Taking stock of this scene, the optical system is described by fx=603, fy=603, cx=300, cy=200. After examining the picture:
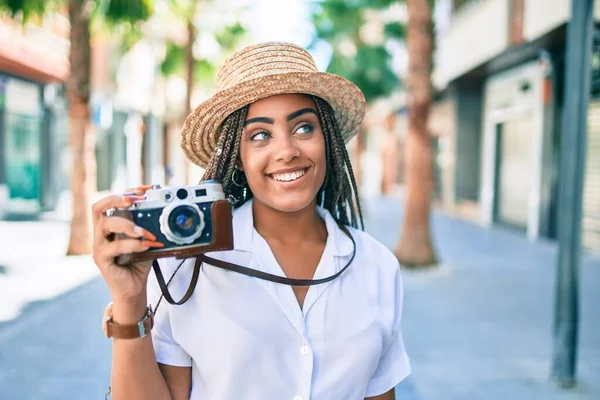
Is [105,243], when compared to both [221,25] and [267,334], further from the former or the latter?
[221,25]

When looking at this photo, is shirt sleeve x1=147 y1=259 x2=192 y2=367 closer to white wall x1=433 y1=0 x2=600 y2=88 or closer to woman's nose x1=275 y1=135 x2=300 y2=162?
woman's nose x1=275 y1=135 x2=300 y2=162

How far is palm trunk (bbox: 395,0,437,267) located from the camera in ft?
25.9

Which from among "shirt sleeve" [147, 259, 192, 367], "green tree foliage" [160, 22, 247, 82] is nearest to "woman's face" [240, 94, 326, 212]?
"shirt sleeve" [147, 259, 192, 367]

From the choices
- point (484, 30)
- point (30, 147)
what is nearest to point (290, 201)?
point (484, 30)

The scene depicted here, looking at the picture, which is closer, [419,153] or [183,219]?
[183,219]

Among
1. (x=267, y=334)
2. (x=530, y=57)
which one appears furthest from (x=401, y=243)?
(x=267, y=334)

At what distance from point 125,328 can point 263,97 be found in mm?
681

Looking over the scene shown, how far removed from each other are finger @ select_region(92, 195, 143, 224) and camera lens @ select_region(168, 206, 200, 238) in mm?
96

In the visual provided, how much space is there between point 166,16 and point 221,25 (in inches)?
142

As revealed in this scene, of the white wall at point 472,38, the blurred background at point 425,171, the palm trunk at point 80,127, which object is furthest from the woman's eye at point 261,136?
the white wall at point 472,38

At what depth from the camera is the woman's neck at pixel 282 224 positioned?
5.54ft

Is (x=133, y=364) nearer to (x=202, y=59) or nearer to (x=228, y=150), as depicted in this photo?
(x=228, y=150)

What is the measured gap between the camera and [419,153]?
7.91m

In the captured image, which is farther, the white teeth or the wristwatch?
the white teeth
